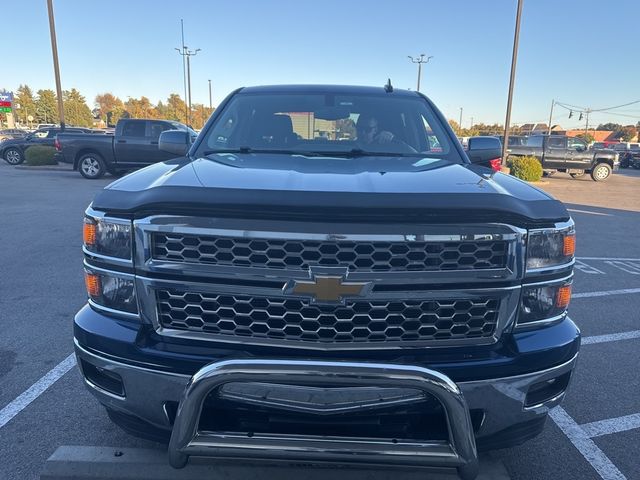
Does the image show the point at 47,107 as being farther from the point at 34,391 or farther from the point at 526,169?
the point at 34,391

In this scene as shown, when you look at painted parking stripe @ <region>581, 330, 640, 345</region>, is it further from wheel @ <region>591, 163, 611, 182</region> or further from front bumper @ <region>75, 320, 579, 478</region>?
wheel @ <region>591, 163, 611, 182</region>

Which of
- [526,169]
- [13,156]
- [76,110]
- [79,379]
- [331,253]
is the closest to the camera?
[331,253]

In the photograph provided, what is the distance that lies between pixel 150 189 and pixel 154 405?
840 millimetres

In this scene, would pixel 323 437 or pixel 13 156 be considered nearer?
pixel 323 437

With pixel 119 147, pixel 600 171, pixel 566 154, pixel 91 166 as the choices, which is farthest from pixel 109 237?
pixel 600 171

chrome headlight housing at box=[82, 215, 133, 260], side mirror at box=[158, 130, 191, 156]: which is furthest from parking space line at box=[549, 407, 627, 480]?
side mirror at box=[158, 130, 191, 156]

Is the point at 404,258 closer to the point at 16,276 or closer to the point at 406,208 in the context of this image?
the point at 406,208

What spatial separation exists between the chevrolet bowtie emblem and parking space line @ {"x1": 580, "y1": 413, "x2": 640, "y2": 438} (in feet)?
6.57

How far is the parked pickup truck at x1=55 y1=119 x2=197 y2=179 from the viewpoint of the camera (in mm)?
14797

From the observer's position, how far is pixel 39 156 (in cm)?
1889

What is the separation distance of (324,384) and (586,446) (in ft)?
6.22

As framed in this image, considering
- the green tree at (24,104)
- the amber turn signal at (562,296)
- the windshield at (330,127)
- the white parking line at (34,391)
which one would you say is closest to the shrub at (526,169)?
the windshield at (330,127)

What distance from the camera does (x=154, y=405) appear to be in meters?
1.83

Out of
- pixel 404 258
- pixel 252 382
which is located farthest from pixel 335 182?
pixel 252 382
